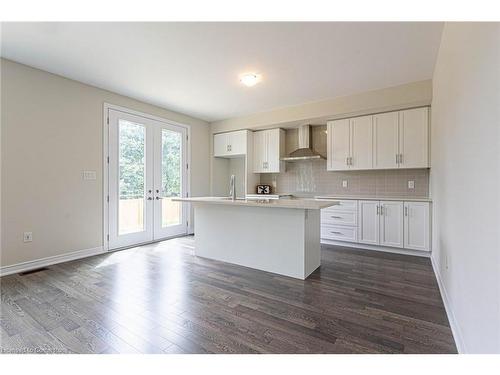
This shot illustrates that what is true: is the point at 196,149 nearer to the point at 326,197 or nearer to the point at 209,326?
the point at 326,197

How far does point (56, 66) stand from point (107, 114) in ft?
2.99

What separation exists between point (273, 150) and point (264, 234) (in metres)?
2.58

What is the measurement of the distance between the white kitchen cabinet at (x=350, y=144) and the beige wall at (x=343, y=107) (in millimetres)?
183

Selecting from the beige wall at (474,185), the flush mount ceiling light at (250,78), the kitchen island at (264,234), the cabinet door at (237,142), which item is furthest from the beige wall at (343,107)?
the kitchen island at (264,234)

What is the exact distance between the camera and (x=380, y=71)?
3.19 metres

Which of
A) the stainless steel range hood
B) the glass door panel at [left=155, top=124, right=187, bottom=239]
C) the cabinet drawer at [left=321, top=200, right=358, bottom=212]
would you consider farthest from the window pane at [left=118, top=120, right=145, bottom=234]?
the cabinet drawer at [left=321, top=200, right=358, bottom=212]

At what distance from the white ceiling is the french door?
2.26ft

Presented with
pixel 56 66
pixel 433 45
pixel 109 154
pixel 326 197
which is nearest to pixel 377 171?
pixel 326 197

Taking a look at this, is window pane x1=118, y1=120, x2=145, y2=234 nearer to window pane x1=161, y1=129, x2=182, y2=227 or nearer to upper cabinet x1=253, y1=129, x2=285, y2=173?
window pane x1=161, y1=129, x2=182, y2=227

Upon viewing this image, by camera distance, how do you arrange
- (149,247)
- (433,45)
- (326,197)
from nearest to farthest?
(433,45), (149,247), (326,197)

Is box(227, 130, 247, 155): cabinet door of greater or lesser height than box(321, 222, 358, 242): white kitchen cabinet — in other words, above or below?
above

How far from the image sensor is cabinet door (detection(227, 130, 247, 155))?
535 cm

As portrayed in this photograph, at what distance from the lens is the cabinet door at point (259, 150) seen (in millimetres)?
5395

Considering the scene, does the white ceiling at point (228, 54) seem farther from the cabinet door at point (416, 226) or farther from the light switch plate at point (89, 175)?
the cabinet door at point (416, 226)
